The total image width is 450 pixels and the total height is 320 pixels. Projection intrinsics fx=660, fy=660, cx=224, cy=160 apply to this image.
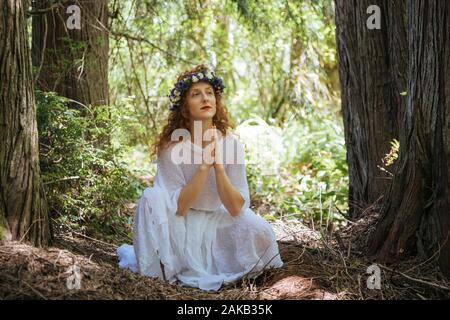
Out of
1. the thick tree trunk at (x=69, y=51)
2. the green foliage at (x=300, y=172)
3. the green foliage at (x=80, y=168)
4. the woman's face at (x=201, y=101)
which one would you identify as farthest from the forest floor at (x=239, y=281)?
the green foliage at (x=300, y=172)

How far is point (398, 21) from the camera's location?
5.20 m

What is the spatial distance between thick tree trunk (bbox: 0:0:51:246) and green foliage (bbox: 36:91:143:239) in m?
0.81

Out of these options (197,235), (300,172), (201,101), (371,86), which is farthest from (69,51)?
(300,172)

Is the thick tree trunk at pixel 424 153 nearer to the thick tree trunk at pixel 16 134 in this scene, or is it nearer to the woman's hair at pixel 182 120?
the woman's hair at pixel 182 120

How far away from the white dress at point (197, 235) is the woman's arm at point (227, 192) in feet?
0.26

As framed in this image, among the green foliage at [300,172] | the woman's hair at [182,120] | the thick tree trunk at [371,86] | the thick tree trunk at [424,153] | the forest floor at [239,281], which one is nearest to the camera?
the forest floor at [239,281]

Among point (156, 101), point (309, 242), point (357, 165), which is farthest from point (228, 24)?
point (309, 242)

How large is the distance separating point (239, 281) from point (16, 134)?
5.53ft

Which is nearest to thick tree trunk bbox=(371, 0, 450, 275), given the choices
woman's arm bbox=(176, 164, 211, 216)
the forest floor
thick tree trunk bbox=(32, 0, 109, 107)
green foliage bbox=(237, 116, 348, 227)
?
the forest floor

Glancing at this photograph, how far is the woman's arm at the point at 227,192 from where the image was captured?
4344 mm

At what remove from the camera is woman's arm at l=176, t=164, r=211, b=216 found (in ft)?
14.2

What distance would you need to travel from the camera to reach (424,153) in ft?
13.7
